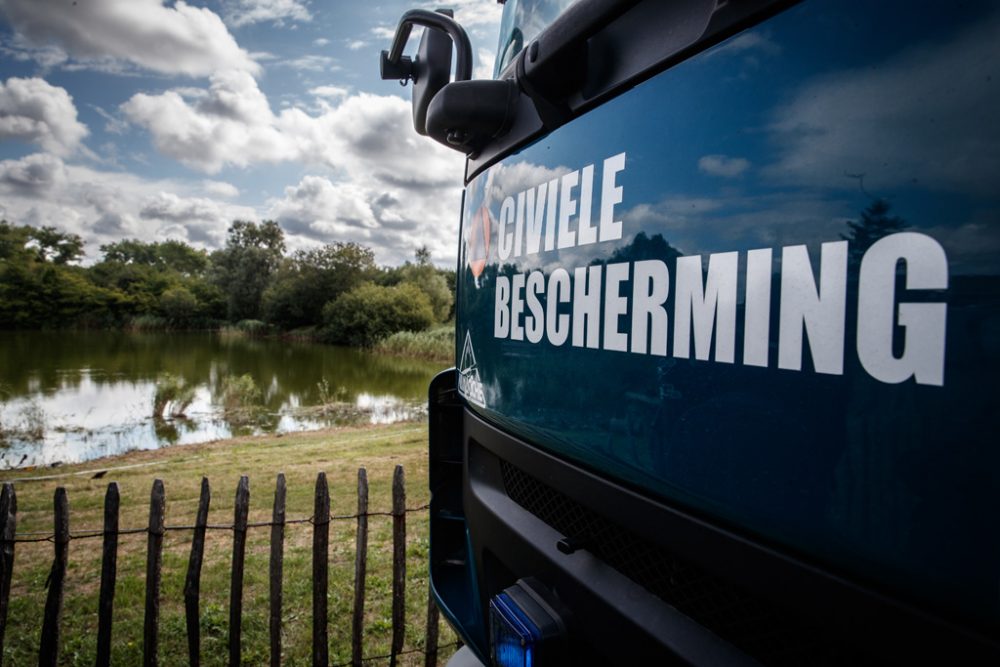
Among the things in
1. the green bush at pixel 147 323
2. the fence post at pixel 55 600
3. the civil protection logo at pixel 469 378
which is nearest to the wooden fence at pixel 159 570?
the fence post at pixel 55 600

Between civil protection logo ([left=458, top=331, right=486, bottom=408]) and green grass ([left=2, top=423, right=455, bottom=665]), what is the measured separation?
97.7 inches

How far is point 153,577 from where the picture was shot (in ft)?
10.5

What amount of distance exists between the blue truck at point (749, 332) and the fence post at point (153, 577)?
2.43 m

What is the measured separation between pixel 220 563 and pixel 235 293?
5380 cm

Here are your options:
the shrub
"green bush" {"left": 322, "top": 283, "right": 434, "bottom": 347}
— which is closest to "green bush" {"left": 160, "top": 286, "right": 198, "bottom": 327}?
"green bush" {"left": 322, "top": 283, "right": 434, "bottom": 347}

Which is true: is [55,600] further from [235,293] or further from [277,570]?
[235,293]

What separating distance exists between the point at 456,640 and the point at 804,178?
378cm

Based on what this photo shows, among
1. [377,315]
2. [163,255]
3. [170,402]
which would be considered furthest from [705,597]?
[163,255]

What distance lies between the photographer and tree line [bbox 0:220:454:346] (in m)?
40.5

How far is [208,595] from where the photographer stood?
4.29m

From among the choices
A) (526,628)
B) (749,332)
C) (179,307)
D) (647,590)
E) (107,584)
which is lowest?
(107,584)

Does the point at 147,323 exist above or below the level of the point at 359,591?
above

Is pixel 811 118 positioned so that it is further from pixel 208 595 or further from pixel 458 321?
pixel 208 595

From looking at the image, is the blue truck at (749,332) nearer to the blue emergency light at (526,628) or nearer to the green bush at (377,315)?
the blue emergency light at (526,628)
